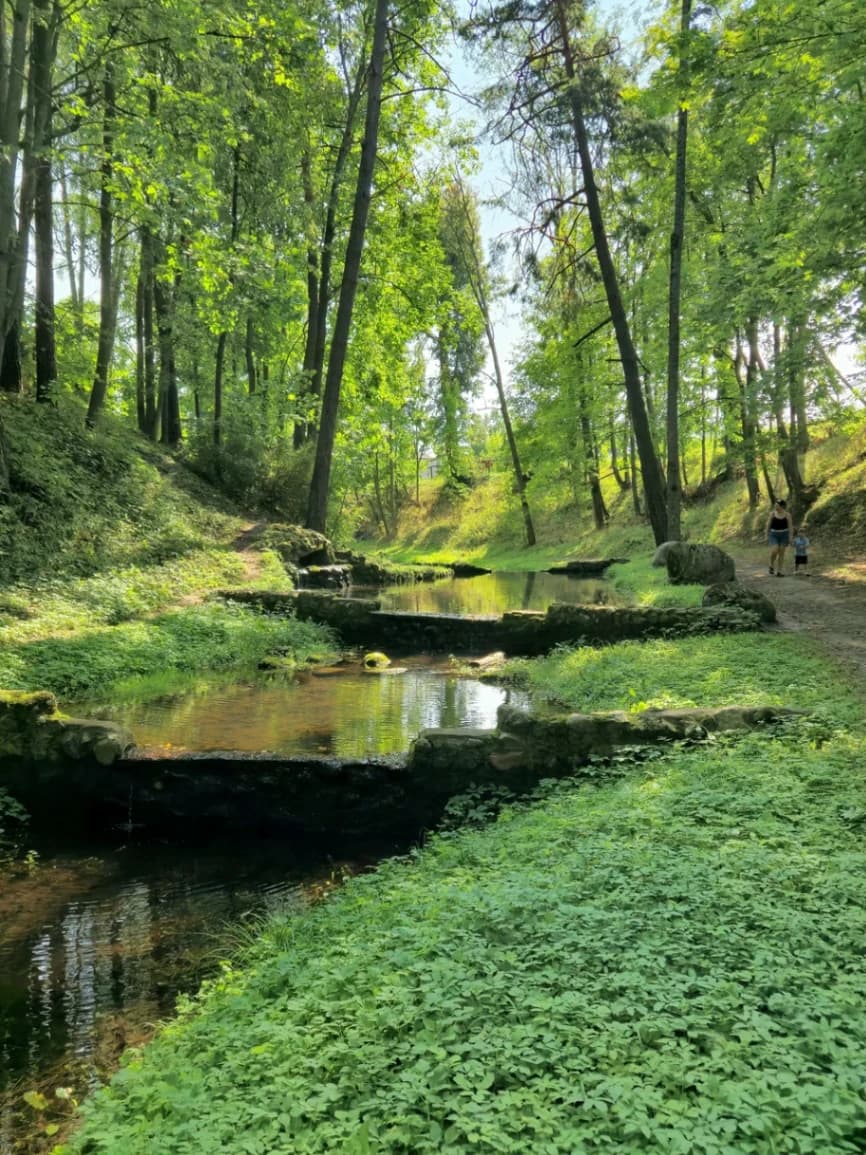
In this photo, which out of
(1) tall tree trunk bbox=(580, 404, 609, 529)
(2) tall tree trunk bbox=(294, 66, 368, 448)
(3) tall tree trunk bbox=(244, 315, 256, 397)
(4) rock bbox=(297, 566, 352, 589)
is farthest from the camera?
(1) tall tree trunk bbox=(580, 404, 609, 529)

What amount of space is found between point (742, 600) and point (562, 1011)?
919 centimetres

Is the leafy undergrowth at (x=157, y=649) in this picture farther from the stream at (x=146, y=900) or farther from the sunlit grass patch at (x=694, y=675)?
the sunlit grass patch at (x=694, y=675)

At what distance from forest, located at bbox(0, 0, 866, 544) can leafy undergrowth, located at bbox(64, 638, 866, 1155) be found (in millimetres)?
8969

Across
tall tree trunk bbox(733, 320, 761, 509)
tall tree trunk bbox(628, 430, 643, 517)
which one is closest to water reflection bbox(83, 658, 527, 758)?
tall tree trunk bbox(733, 320, 761, 509)

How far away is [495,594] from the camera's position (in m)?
20.4

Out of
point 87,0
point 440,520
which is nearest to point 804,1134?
point 87,0

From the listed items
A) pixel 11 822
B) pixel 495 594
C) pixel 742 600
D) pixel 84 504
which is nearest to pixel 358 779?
pixel 11 822

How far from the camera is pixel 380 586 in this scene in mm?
21188

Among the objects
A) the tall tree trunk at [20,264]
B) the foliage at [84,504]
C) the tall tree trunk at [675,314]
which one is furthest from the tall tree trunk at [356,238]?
the tall tree trunk at [675,314]

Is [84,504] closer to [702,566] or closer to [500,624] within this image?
[500,624]

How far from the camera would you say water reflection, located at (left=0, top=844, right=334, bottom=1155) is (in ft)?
11.3

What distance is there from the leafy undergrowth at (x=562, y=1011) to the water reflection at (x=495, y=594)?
33.6 ft

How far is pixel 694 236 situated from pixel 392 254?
350 inches

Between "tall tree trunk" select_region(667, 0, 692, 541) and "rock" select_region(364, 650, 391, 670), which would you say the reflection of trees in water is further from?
"rock" select_region(364, 650, 391, 670)
